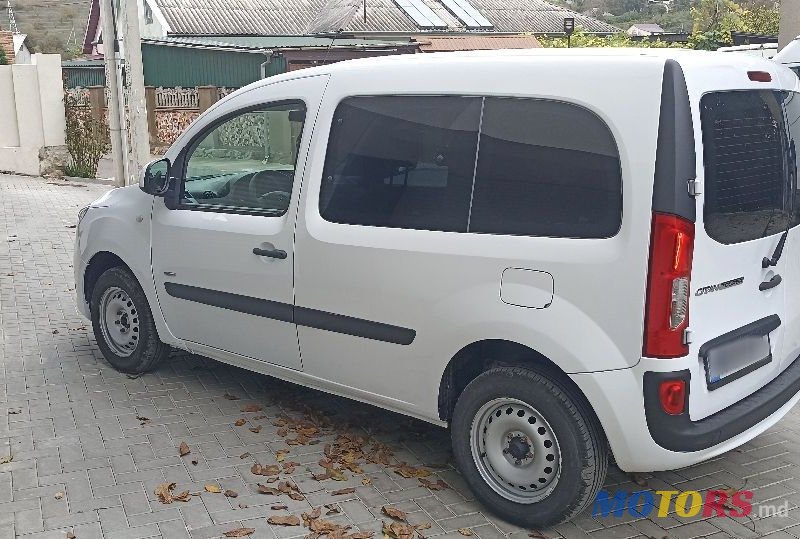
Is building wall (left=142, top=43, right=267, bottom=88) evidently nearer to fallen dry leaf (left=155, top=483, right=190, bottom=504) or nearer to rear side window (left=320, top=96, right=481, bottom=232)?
rear side window (left=320, top=96, right=481, bottom=232)

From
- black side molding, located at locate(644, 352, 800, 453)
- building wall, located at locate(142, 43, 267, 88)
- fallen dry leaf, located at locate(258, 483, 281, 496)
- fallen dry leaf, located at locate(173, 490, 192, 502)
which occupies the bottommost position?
fallen dry leaf, located at locate(258, 483, 281, 496)

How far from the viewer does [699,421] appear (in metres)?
3.56

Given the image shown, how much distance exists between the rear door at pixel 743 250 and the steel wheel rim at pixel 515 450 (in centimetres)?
67

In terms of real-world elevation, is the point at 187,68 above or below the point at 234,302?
above

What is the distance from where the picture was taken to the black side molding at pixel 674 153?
3332mm

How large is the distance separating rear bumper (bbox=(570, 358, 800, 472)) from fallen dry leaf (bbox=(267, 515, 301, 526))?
1457mm

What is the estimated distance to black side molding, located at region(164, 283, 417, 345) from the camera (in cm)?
422

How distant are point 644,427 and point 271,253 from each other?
7.16ft

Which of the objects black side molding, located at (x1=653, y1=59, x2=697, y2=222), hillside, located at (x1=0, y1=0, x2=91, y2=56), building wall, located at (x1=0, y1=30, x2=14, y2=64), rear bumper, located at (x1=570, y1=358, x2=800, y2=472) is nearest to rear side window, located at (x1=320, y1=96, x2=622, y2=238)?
black side molding, located at (x1=653, y1=59, x2=697, y2=222)

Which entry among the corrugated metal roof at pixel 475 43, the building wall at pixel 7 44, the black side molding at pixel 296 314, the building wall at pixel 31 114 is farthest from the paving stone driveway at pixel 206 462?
the building wall at pixel 7 44

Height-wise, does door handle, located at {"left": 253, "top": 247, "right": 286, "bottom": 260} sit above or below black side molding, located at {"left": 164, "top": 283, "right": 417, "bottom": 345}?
above

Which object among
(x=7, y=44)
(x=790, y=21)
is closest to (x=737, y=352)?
(x=790, y=21)

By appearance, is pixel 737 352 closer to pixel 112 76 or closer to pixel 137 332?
pixel 137 332

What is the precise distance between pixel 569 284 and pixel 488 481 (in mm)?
1100
